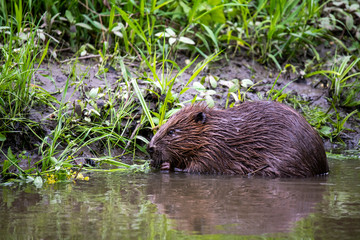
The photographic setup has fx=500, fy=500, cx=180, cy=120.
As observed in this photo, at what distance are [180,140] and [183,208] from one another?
5.86ft

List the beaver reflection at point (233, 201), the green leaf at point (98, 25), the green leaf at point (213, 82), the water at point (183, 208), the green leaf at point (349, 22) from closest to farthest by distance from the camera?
the water at point (183, 208), the beaver reflection at point (233, 201), the green leaf at point (213, 82), the green leaf at point (98, 25), the green leaf at point (349, 22)

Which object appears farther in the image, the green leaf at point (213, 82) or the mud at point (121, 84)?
the green leaf at point (213, 82)

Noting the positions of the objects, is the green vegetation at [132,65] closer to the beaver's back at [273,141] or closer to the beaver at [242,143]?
the beaver at [242,143]

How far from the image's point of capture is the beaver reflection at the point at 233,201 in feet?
8.50

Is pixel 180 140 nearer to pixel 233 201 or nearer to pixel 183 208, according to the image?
pixel 233 201

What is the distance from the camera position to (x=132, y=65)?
246 inches

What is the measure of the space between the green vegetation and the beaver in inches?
12.8

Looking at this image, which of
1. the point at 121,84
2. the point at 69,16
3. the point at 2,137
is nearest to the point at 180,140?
the point at 121,84

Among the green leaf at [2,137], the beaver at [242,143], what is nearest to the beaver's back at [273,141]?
the beaver at [242,143]

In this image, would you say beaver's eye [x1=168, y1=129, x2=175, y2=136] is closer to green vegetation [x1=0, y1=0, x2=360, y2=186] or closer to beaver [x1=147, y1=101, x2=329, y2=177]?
beaver [x1=147, y1=101, x2=329, y2=177]

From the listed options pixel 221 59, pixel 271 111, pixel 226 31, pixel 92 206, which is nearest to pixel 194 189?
pixel 92 206

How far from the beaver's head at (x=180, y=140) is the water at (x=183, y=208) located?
1.83 feet

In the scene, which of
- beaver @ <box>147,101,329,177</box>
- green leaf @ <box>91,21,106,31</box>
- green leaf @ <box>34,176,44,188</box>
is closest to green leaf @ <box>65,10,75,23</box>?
green leaf @ <box>91,21,106,31</box>

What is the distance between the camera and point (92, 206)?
3.05 m
